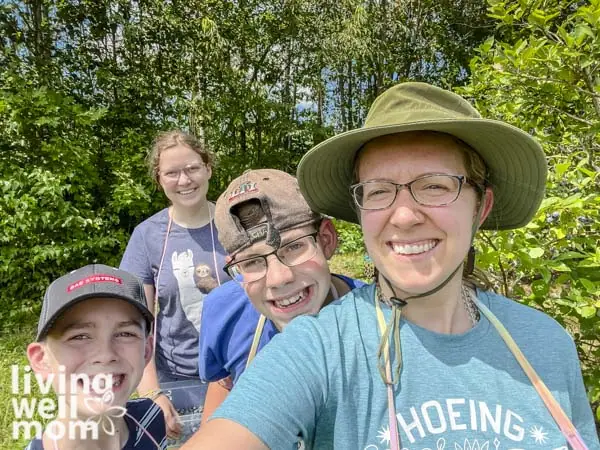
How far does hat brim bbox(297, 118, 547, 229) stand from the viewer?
1.15 meters

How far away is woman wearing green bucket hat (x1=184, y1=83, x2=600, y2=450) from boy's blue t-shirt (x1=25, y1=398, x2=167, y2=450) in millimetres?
632

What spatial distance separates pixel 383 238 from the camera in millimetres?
1172

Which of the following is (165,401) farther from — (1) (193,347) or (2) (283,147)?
(2) (283,147)

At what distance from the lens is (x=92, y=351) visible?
1306 millimetres

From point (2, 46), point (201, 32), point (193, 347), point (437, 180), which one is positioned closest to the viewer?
point (437, 180)

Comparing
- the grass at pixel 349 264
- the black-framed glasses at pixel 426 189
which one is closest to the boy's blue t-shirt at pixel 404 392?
the black-framed glasses at pixel 426 189

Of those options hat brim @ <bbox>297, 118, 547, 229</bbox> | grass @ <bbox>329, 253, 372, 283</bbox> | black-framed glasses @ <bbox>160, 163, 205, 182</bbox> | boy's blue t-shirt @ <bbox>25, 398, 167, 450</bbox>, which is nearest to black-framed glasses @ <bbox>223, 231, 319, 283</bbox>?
hat brim @ <bbox>297, 118, 547, 229</bbox>

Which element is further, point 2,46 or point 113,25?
point 113,25

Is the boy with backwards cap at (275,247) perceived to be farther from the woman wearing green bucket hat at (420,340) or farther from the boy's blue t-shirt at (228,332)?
the woman wearing green bucket hat at (420,340)

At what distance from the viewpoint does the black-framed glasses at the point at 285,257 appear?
1.47 m

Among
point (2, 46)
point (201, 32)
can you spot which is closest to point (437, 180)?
point (2, 46)

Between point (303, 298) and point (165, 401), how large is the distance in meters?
1.12

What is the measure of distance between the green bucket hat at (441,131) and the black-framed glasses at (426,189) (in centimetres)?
11

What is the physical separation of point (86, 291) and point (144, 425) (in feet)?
1.64
